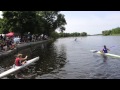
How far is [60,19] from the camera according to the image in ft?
287
